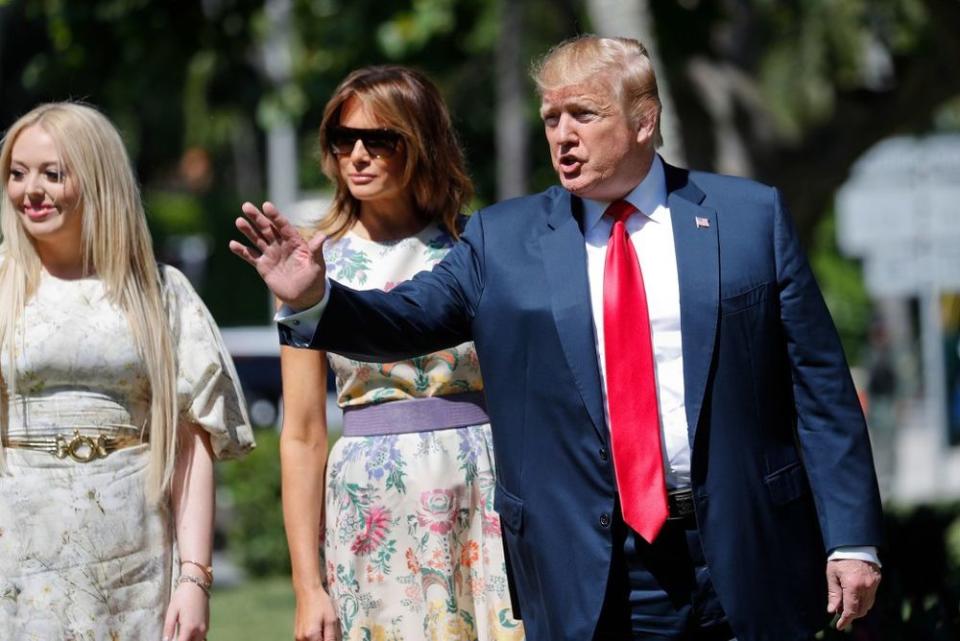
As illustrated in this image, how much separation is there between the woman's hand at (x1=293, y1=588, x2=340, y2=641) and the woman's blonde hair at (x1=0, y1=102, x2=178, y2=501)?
0.44m

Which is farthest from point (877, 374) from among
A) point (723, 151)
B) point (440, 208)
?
point (440, 208)

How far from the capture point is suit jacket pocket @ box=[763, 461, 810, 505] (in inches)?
145

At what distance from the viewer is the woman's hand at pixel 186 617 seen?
13.2 ft

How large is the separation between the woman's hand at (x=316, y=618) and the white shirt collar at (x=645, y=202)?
115 cm

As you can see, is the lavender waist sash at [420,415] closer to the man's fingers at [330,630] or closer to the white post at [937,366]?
the man's fingers at [330,630]

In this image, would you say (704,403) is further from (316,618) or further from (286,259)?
(316,618)

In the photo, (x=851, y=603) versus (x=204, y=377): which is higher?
A: (x=204, y=377)

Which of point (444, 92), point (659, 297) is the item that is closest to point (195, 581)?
point (659, 297)

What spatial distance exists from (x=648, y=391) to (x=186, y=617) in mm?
1231

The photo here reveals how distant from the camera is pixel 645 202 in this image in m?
3.80

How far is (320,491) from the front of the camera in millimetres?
4328

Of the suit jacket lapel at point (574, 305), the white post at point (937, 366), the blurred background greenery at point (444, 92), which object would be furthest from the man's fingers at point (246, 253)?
the white post at point (937, 366)

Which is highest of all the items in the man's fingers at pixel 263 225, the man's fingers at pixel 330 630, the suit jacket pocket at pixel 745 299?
the man's fingers at pixel 263 225

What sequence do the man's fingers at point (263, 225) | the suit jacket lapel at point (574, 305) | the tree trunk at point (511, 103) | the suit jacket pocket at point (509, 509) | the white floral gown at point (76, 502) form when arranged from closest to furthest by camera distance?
the man's fingers at point (263, 225) → the suit jacket lapel at point (574, 305) → the suit jacket pocket at point (509, 509) → the white floral gown at point (76, 502) → the tree trunk at point (511, 103)
